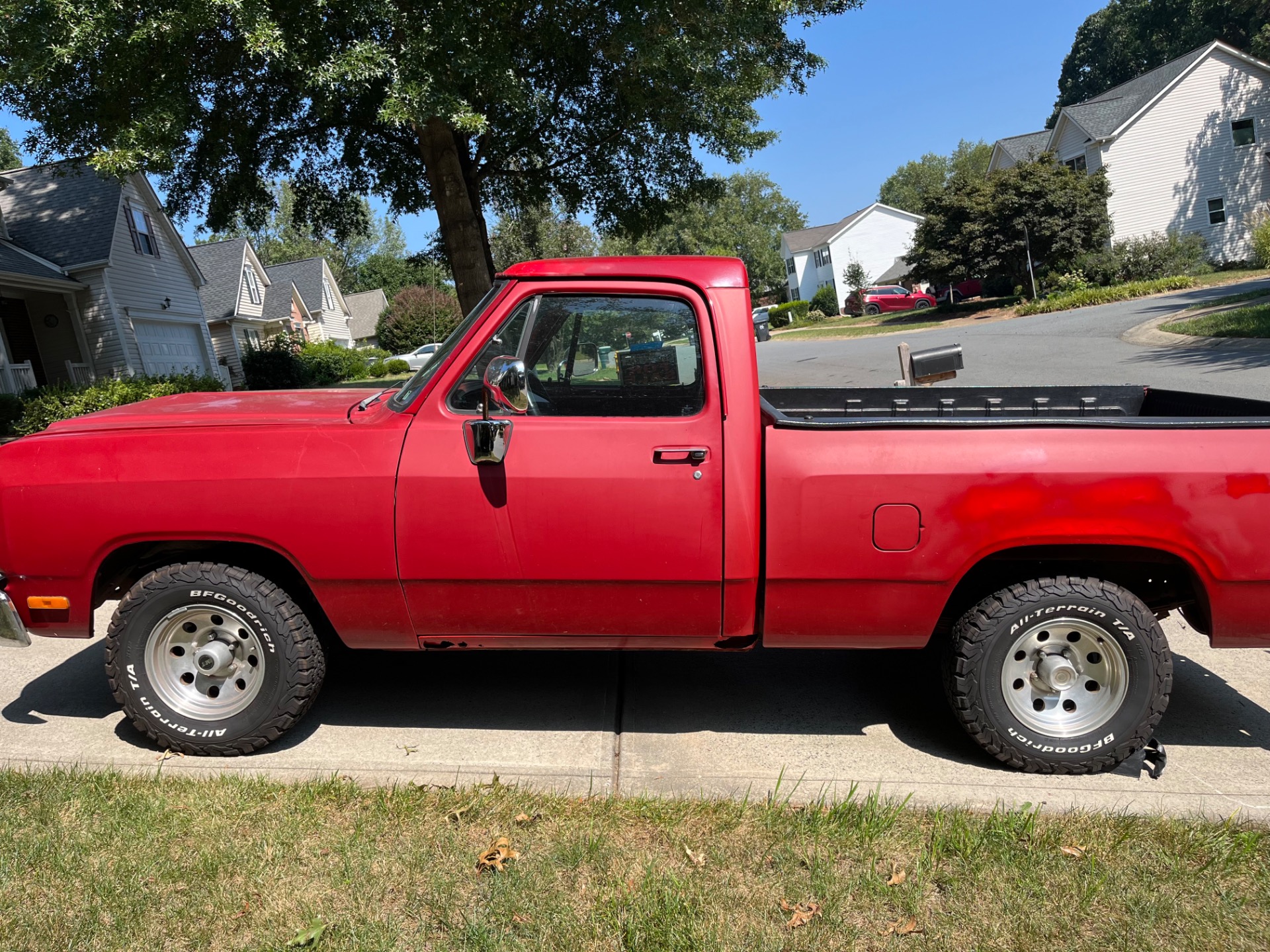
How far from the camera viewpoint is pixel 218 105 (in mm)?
14547

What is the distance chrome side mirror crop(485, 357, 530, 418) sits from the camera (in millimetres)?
3309

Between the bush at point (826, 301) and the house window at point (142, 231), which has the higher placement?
the house window at point (142, 231)

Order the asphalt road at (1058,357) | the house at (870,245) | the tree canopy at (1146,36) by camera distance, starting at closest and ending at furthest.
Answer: the asphalt road at (1058,357) → the house at (870,245) → the tree canopy at (1146,36)

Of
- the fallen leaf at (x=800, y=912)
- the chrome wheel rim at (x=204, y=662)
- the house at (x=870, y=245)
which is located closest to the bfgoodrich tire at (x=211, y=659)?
the chrome wheel rim at (x=204, y=662)

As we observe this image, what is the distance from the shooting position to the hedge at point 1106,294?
28.1 metres

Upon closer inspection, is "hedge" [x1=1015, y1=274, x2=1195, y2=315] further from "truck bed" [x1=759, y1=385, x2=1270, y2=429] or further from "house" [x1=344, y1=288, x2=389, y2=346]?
"house" [x1=344, y1=288, x2=389, y2=346]

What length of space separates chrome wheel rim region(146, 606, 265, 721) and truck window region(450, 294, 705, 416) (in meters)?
1.32

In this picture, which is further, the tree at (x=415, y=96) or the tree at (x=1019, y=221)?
the tree at (x=1019, y=221)

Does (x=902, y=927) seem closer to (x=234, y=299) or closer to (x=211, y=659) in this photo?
(x=211, y=659)

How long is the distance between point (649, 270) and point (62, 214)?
26.7m

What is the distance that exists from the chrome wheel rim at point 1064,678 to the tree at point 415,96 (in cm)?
1008

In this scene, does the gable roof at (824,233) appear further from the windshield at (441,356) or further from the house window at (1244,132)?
the windshield at (441,356)

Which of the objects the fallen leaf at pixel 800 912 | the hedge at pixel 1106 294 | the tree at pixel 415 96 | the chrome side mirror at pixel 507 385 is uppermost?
the tree at pixel 415 96

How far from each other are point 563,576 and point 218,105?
1411 cm
